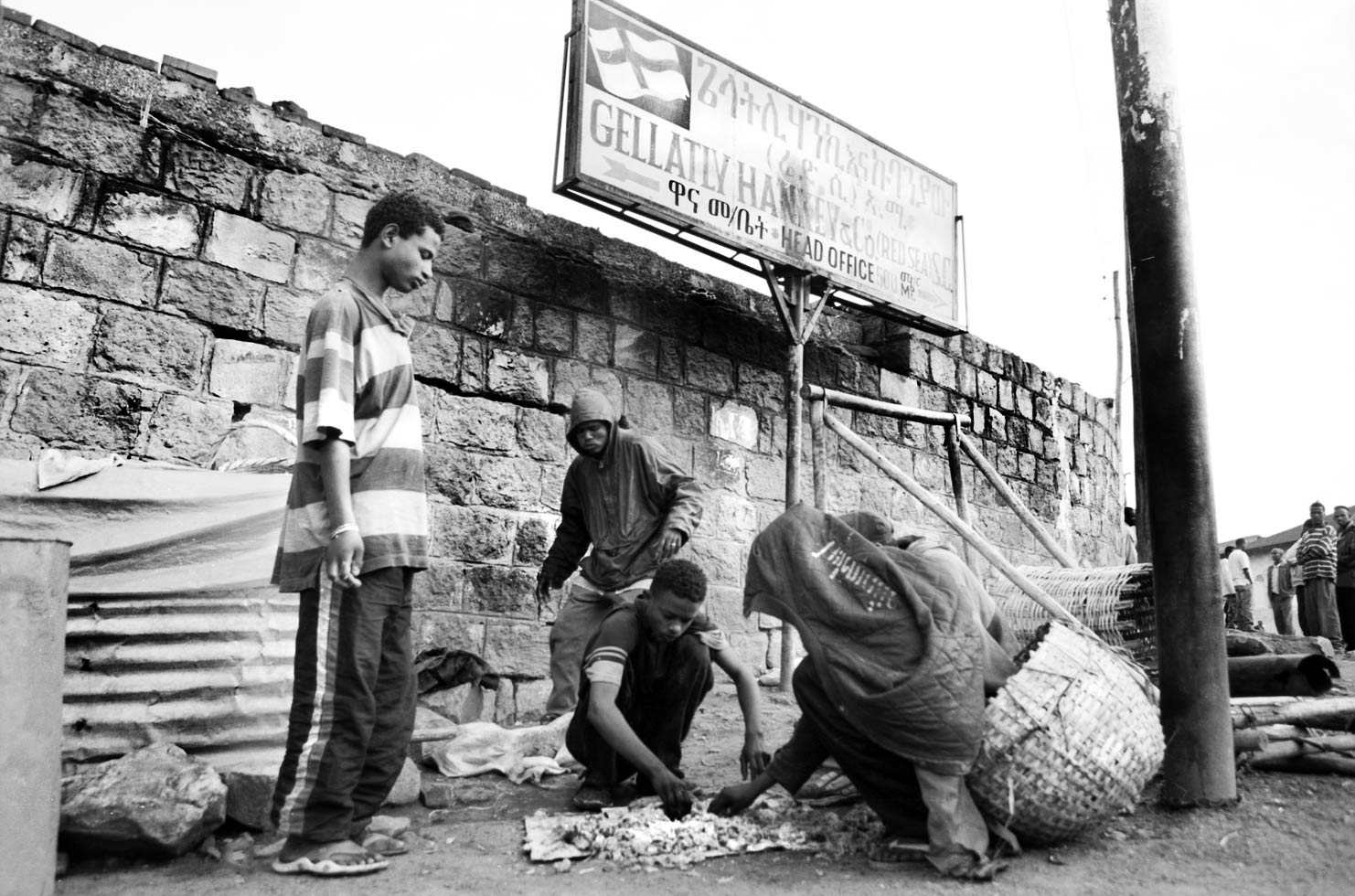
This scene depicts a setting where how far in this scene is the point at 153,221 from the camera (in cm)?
379

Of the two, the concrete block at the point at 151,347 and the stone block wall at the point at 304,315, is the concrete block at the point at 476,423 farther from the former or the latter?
the concrete block at the point at 151,347

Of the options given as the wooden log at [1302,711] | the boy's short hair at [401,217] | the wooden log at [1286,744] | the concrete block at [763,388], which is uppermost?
the concrete block at [763,388]

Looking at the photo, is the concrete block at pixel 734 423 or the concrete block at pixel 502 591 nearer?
the concrete block at pixel 502 591

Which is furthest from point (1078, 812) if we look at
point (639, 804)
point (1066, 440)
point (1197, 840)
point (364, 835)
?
point (1066, 440)

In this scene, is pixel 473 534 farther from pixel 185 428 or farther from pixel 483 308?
pixel 185 428

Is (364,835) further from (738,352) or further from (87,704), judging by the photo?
(738,352)

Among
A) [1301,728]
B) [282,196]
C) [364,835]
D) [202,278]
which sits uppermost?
[282,196]

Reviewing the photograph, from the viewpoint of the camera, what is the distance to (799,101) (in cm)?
612

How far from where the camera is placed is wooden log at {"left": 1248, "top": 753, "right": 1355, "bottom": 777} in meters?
3.08

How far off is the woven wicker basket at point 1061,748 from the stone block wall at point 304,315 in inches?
103

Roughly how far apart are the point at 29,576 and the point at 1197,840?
9.69ft

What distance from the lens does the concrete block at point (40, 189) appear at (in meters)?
3.50

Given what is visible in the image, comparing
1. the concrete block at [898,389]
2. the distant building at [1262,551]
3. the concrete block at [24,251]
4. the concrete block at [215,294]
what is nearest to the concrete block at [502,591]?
the concrete block at [215,294]

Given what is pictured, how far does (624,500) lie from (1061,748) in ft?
6.07
